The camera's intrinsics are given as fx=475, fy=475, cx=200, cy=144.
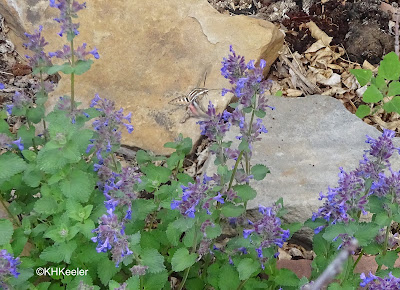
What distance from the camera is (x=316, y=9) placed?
215 inches

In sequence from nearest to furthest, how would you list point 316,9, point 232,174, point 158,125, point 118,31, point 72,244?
point 72,244, point 232,174, point 158,125, point 118,31, point 316,9

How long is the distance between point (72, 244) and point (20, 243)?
396mm

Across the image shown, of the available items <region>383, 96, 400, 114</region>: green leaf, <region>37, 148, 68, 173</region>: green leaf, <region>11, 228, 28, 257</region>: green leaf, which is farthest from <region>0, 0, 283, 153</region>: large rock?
<region>37, 148, 68, 173</region>: green leaf

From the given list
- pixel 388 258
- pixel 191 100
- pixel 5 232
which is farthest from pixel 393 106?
pixel 5 232

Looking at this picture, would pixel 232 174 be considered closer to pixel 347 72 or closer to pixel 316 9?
pixel 347 72

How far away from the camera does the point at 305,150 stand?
4023 mm

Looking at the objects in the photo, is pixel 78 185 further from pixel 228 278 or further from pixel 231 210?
pixel 228 278

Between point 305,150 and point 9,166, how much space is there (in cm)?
241

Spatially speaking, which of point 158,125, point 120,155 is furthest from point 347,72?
point 120,155

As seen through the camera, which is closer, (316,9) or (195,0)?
(195,0)

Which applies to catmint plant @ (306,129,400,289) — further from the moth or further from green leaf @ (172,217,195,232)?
the moth

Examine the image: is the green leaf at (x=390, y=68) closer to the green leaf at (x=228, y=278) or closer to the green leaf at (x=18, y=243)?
the green leaf at (x=228, y=278)

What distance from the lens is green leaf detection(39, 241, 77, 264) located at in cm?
251

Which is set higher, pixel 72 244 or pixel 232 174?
pixel 232 174
